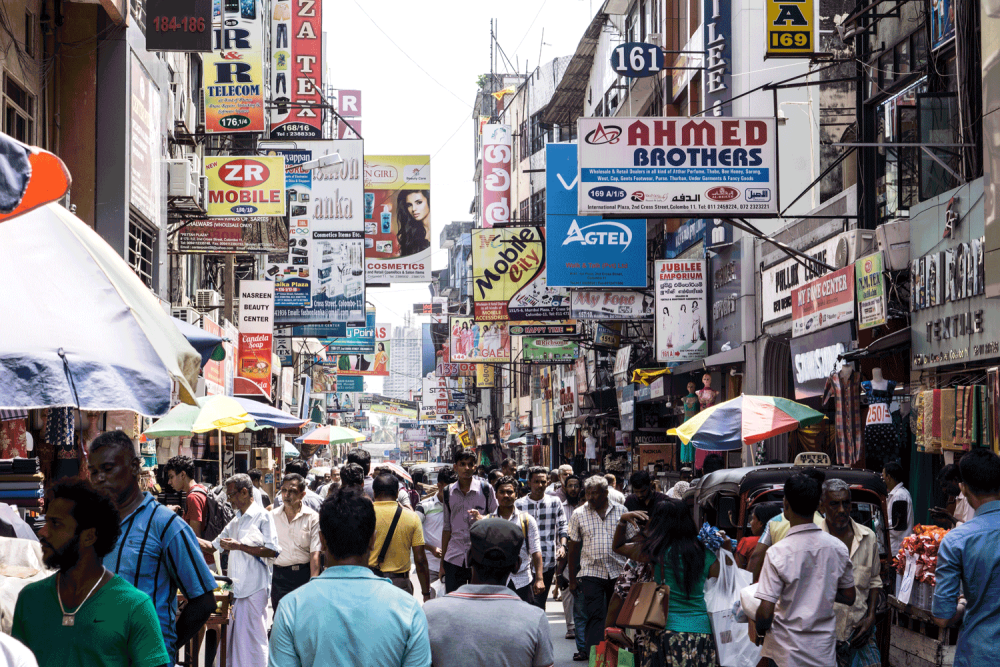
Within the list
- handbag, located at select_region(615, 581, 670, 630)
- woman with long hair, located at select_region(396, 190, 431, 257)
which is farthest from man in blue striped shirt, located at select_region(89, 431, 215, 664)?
woman with long hair, located at select_region(396, 190, 431, 257)

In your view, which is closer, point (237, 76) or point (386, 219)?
point (237, 76)

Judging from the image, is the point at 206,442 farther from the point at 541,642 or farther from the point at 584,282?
the point at 541,642

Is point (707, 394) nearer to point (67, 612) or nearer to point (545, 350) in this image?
point (545, 350)

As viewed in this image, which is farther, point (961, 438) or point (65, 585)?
point (961, 438)

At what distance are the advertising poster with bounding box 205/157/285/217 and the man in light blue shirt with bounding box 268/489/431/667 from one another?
729 inches

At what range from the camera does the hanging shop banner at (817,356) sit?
15328mm

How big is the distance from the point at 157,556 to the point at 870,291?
11.3m

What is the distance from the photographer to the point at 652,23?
1174 inches

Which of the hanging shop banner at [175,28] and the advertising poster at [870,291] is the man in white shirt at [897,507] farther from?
the hanging shop banner at [175,28]

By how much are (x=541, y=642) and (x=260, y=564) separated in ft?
19.1

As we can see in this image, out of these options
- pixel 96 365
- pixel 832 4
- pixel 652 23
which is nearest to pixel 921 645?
pixel 96 365

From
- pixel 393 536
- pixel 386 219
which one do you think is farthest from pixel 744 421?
pixel 386 219

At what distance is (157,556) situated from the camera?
5.13 metres

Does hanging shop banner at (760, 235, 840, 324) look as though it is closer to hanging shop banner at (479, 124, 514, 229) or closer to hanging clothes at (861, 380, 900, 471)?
hanging clothes at (861, 380, 900, 471)
